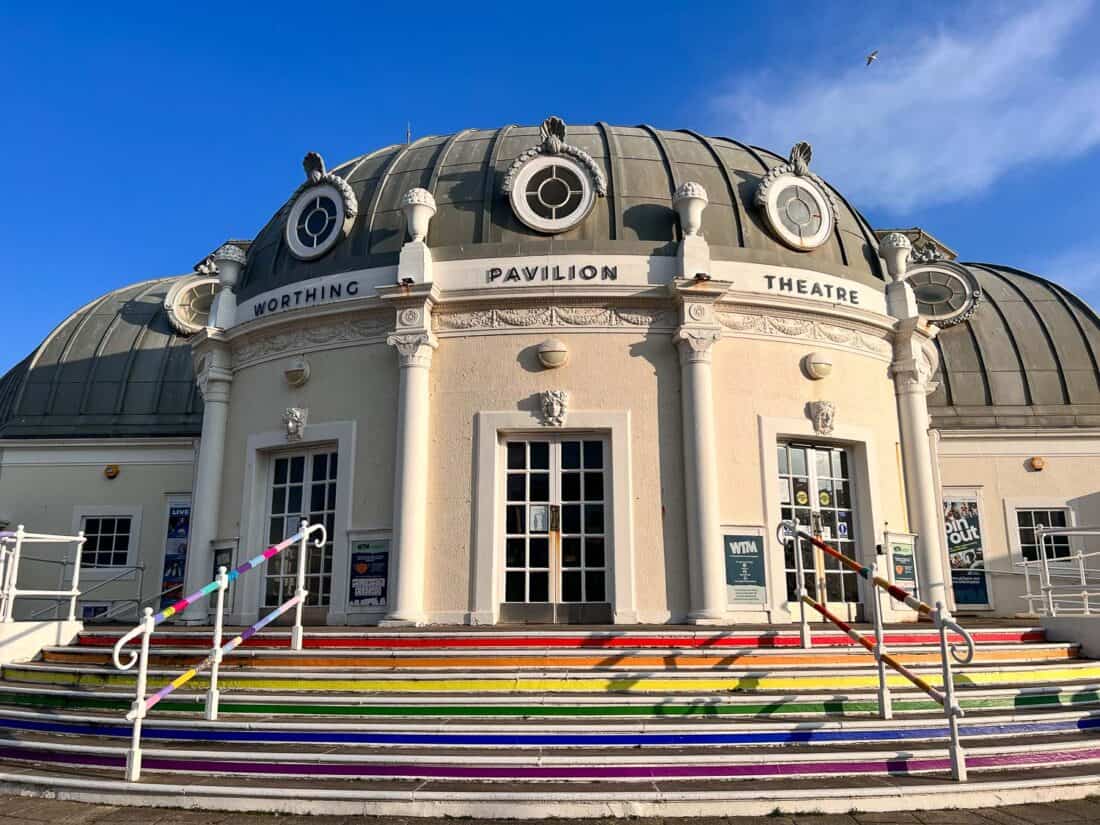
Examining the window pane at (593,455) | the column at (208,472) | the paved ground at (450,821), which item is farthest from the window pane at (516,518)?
the paved ground at (450,821)

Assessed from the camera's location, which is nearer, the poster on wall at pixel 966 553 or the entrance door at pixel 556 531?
the entrance door at pixel 556 531

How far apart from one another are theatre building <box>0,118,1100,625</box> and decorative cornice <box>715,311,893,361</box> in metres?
0.03

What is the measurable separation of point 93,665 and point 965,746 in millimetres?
8528

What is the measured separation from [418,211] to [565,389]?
3.60 metres

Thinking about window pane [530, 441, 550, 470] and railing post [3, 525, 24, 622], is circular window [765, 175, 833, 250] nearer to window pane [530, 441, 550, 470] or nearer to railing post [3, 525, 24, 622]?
window pane [530, 441, 550, 470]

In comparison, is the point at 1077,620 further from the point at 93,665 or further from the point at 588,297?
the point at 93,665

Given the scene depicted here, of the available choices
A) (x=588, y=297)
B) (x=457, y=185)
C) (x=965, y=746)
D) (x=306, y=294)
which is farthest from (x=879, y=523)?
(x=306, y=294)

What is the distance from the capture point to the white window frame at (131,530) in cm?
1911

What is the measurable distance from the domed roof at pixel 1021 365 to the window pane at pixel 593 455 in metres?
10.6

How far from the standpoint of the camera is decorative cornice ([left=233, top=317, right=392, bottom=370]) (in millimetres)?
12433

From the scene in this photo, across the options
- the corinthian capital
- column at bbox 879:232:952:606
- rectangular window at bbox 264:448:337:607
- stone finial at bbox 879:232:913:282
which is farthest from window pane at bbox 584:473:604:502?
stone finial at bbox 879:232:913:282

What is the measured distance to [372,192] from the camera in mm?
13883

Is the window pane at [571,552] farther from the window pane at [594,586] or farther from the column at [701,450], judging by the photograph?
the column at [701,450]

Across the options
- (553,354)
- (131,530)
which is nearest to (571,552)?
(553,354)
